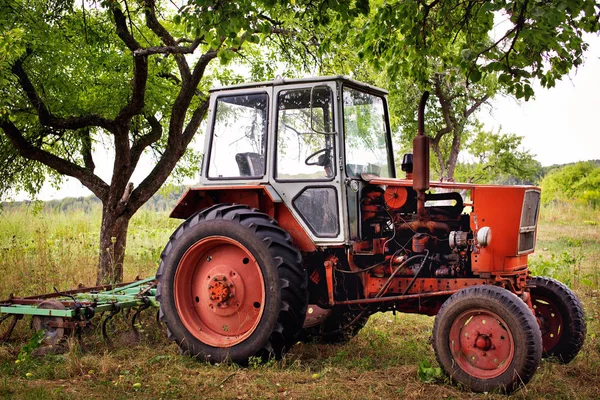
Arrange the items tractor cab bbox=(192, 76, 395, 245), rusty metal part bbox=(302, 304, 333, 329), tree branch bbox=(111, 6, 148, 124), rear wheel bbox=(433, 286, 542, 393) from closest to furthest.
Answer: rear wheel bbox=(433, 286, 542, 393)
tractor cab bbox=(192, 76, 395, 245)
rusty metal part bbox=(302, 304, 333, 329)
tree branch bbox=(111, 6, 148, 124)

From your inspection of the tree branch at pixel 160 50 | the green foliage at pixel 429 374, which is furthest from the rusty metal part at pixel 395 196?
the tree branch at pixel 160 50

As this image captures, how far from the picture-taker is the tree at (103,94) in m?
9.23

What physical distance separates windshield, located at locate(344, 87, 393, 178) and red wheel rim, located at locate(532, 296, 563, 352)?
1846mm

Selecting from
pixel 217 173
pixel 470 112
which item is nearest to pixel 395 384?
pixel 217 173

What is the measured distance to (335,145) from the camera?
5.91 m

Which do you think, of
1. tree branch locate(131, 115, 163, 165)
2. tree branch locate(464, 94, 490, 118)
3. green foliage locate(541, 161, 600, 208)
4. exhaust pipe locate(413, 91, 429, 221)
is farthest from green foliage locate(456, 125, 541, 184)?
exhaust pipe locate(413, 91, 429, 221)

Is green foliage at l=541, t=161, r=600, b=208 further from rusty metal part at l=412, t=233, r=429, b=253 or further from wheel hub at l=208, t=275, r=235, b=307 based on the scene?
wheel hub at l=208, t=275, r=235, b=307

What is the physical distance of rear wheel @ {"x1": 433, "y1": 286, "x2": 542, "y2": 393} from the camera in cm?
481

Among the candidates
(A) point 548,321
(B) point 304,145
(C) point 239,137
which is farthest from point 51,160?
(A) point 548,321

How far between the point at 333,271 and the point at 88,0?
185 inches

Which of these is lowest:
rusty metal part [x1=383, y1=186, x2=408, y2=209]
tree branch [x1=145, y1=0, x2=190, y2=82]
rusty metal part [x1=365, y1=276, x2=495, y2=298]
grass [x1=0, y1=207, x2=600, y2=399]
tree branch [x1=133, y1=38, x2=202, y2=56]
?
grass [x1=0, y1=207, x2=600, y2=399]

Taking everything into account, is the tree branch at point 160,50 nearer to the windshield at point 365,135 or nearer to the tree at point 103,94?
the tree at point 103,94

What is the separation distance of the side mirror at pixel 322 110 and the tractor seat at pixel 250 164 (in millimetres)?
612

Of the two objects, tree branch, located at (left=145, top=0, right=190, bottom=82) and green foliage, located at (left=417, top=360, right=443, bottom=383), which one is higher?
tree branch, located at (left=145, top=0, right=190, bottom=82)
